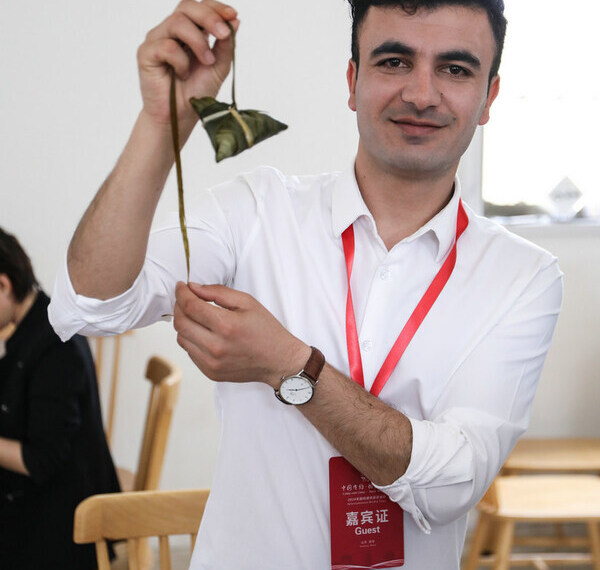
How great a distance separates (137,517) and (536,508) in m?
1.59

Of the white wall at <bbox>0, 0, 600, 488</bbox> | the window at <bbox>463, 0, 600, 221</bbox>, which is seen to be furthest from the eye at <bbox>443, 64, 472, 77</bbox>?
the window at <bbox>463, 0, 600, 221</bbox>

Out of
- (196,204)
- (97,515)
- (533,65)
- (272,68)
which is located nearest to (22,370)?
(97,515)

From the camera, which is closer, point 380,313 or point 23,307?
point 380,313

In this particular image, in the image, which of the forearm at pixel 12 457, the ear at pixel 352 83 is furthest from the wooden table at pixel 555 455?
the ear at pixel 352 83

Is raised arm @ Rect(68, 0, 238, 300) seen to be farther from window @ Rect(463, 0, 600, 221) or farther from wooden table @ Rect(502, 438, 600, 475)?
window @ Rect(463, 0, 600, 221)

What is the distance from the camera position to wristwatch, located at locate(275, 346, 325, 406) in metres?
1.07

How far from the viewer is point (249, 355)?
103 centimetres

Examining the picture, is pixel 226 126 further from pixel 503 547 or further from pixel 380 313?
pixel 503 547

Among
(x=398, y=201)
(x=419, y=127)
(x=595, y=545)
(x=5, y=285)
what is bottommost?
(x=595, y=545)

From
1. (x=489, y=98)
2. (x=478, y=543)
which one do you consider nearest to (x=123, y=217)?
(x=489, y=98)

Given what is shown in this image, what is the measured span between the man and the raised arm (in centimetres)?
5

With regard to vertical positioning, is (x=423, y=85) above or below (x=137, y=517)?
above

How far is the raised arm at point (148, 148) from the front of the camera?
0.92 m

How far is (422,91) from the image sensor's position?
1201 mm
